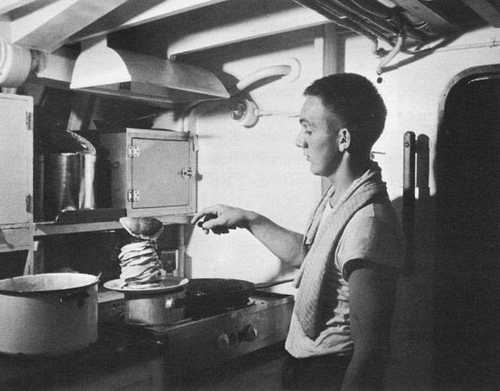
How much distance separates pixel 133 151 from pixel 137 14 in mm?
771

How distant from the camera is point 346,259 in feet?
4.72

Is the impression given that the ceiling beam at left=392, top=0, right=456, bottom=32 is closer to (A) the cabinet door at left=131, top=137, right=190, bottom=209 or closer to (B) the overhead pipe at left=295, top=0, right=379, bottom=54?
(B) the overhead pipe at left=295, top=0, right=379, bottom=54

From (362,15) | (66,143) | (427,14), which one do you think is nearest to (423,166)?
(427,14)

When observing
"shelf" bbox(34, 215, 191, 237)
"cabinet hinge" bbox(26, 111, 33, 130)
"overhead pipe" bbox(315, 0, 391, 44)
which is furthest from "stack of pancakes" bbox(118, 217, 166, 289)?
"overhead pipe" bbox(315, 0, 391, 44)

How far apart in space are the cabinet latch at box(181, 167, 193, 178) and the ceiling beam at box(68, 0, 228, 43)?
93cm

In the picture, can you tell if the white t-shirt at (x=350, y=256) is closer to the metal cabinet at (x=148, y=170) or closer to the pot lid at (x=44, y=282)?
the pot lid at (x=44, y=282)

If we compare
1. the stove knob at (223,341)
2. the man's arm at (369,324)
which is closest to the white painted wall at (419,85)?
the stove knob at (223,341)

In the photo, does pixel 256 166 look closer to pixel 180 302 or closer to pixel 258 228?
pixel 258 228

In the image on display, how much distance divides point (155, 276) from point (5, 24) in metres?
1.32

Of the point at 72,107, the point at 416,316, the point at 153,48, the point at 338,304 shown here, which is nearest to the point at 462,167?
the point at 416,316

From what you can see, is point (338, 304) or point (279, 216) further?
point (279, 216)

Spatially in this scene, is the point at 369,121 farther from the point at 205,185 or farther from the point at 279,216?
the point at 205,185

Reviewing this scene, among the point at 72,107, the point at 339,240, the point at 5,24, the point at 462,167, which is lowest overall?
the point at 339,240

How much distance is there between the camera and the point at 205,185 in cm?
327
